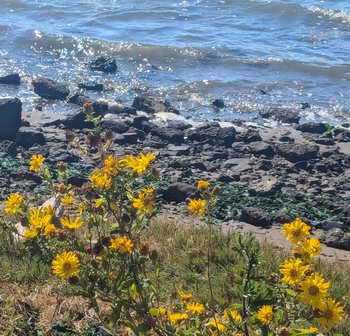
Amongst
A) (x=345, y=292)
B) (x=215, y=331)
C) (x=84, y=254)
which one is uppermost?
(x=84, y=254)

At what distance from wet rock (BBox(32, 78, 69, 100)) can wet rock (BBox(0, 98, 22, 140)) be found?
10.9ft

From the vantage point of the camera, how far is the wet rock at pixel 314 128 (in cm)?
1425

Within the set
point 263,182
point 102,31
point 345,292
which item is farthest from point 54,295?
point 102,31

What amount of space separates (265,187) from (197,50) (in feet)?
42.2

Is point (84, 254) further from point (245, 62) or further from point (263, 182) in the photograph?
point (245, 62)

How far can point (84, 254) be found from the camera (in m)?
3.46

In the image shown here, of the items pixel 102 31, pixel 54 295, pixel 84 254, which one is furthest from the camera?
pixel 102 31

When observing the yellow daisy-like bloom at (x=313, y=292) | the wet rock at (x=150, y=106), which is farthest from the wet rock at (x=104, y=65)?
the yellow daisy-like bloom at (x=313, y=292)

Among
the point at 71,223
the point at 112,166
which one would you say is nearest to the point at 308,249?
the point at 112,166

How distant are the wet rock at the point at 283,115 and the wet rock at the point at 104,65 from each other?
5769mm

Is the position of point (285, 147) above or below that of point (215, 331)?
below

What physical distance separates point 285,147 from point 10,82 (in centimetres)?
849

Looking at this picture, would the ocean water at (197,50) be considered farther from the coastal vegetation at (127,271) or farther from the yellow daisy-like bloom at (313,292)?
the yellow daisy-like bloom at (313,292)

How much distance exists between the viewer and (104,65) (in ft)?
64.5
